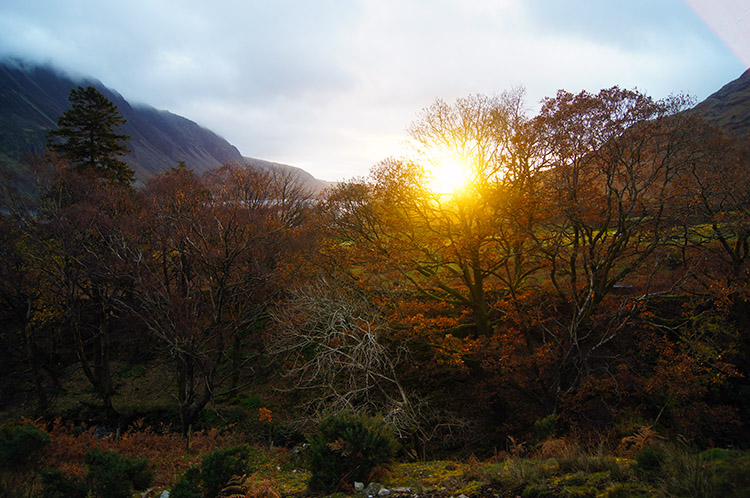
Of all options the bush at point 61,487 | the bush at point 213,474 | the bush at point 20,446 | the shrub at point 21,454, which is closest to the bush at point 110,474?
the bush at point 61,487

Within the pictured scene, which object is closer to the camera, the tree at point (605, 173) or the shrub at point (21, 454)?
the shrub at point (21, 454)

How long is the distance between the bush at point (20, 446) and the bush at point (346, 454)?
559 centimetres

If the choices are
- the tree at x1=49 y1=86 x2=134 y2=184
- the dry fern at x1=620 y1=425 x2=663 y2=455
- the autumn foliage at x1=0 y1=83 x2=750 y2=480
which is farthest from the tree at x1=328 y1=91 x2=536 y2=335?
the tree at x1=49 y1=86 x2=134 y2=184

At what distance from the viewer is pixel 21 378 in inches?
798

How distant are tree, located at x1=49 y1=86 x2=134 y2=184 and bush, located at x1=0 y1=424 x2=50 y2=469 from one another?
21243 millimetres

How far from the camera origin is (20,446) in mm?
6770

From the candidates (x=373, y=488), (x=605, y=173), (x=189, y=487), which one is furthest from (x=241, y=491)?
(x=605, y=173)

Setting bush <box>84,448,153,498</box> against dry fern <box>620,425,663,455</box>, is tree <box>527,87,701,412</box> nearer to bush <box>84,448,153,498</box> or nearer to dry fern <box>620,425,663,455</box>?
dry fern <box>620,425,663,455</box>

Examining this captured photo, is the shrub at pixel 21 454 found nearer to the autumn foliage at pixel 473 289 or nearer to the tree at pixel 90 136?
the autumn foliage at pixel 473 289

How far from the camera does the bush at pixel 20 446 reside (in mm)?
6656

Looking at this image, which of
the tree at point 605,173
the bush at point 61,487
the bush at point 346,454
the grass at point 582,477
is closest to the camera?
the grass at point 582,477

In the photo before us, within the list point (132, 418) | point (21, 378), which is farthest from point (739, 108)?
point (21, 378)

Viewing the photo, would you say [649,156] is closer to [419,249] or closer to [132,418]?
[419,249]

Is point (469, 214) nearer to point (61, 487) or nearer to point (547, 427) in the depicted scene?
point (547, 427)
